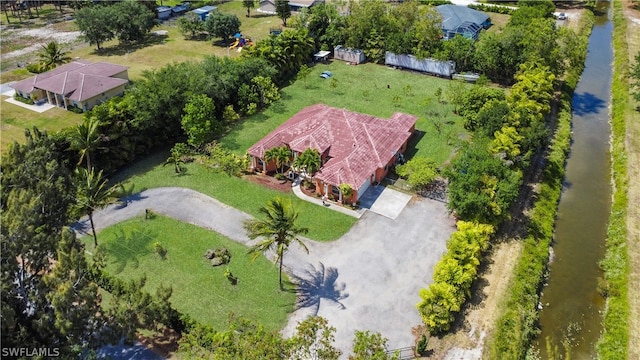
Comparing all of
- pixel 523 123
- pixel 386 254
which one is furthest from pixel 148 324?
pixel 523 123

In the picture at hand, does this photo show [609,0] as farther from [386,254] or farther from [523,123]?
[386,254]

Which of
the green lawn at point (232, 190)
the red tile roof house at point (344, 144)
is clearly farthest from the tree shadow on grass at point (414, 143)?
the green lawn at point (232, 190)

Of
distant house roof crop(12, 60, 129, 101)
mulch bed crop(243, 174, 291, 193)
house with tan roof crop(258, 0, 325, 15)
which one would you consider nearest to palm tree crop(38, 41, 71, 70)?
Result: distant house roof crop(12, 60, 129, 101)

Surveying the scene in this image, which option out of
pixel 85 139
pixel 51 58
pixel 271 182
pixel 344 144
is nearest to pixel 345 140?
pixel 344 144

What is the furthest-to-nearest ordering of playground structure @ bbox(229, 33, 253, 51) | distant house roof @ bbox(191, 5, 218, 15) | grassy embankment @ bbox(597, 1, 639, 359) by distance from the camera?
distant house roof @ bbox(191, 5, 218, 15) → playground structure @ bbox(229, 33, 253, 51) → grassy embankment @ bbox(597, 1, 639, 359)

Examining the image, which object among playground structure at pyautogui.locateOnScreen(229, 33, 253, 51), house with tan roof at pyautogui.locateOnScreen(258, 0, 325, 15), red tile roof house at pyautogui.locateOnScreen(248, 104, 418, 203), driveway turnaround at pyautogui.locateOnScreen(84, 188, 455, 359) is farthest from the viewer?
house with tan roof at pyautogui.locateOnScreen(258, 0, 325, 15)

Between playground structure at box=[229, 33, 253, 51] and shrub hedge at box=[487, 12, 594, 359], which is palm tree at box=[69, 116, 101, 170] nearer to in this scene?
shrub hedge at box=[487, 12, 594, 359]
